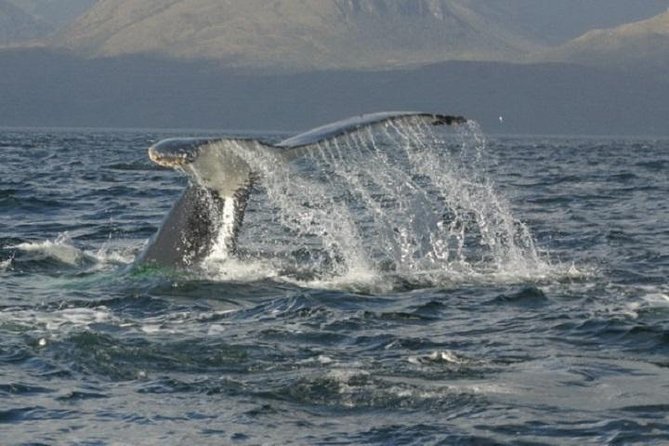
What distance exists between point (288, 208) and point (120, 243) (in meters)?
5.21

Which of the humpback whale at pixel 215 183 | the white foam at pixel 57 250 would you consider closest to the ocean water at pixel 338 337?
the white foam at pixel 57 250

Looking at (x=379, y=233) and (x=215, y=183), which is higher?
(x=215, y=183)

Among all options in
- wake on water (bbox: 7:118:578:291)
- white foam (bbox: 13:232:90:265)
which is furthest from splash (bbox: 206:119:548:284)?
white foam (bbox: 13:232:90:265)

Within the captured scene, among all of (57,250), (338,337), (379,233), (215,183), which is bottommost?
(338,337)

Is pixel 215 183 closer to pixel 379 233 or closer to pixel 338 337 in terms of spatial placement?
pixel 338 337

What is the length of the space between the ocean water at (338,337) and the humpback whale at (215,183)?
146 mm

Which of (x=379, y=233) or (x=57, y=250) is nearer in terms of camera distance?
(x=57, y=250)

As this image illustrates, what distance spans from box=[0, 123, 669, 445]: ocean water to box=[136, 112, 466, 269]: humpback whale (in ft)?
0.48

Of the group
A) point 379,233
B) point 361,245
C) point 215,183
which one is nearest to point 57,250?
point 361,245

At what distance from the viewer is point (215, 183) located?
974cm

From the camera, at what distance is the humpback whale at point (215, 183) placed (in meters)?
8.64

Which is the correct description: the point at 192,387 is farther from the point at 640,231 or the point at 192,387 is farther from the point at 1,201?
the point at 1,201

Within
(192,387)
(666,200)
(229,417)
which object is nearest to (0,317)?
(192,387)

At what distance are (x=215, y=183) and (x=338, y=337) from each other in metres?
1.67
